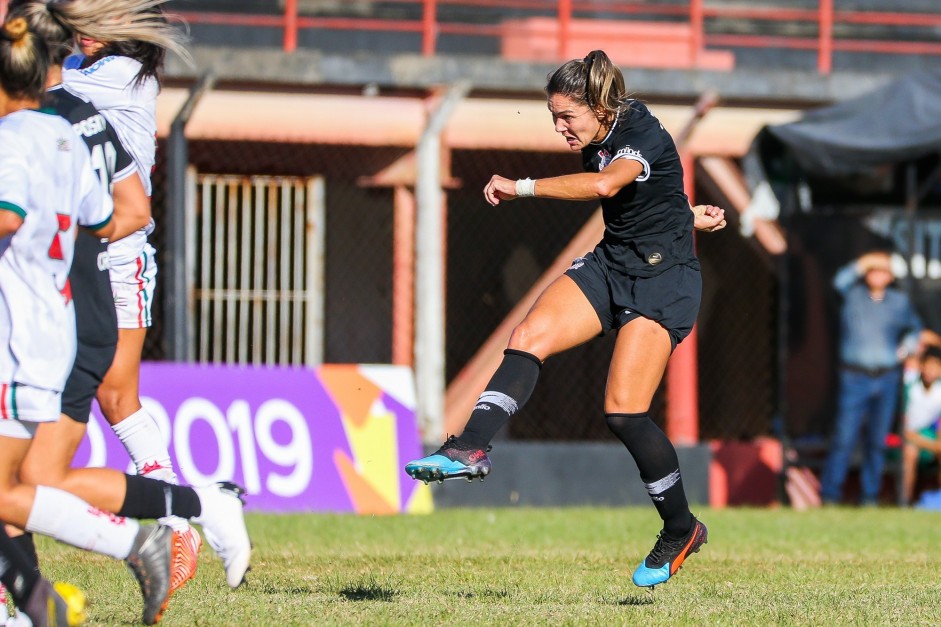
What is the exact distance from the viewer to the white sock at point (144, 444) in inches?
250

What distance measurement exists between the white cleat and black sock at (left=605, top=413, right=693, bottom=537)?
157cm

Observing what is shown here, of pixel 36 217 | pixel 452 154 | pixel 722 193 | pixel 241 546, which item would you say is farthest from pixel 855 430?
pixel 36 217

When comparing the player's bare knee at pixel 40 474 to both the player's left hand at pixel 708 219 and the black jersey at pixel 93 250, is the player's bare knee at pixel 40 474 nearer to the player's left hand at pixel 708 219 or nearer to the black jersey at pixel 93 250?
the black jersey at pixel 93 250

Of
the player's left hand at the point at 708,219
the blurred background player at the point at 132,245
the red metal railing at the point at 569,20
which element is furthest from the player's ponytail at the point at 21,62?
the red metal railing at the point at 569,20

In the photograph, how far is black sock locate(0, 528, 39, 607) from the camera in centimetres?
469

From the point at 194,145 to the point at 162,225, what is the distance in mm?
774

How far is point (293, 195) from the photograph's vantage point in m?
14.1

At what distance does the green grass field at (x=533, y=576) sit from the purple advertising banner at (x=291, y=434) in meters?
0.69

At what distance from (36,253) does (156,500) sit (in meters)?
1.04

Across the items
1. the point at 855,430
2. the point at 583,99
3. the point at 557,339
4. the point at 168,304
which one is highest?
the point at 583,99

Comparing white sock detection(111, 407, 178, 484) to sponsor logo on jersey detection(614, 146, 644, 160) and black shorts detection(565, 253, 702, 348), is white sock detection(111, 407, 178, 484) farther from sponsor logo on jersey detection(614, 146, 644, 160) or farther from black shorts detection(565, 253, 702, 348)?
sponsor logo on jersey detection(614, 146, 644, 160)

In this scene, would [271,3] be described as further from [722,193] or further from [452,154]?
[722,193]

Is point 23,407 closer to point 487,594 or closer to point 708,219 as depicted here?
point 487,594

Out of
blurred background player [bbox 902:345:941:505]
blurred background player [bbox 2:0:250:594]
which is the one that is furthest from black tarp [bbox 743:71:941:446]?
blurred background player [bbox 2:0:250:594]
